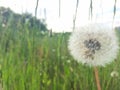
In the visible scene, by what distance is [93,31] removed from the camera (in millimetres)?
1902

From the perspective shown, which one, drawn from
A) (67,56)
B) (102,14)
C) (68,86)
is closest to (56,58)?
(67,56)

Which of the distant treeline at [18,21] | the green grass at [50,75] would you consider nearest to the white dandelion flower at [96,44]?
the green grass at [50,75]

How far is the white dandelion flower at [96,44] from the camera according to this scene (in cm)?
188

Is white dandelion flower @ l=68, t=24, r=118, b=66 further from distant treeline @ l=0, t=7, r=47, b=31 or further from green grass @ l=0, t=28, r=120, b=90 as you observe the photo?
Answer: distant treeline @ l=0, t=7, r=47, b=31

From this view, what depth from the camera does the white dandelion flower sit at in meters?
1.88

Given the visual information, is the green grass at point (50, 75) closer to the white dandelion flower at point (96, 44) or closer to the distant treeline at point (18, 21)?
the distant treeline at point (18, 21)

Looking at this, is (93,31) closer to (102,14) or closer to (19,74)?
(19,74)

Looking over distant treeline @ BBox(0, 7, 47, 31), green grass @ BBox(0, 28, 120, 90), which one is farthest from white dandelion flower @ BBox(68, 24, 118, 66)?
distant treeline @ BBox(0, 7, 47, 31)

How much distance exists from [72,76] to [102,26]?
3.03 feet

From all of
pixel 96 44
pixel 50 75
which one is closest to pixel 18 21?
pixel 50 75

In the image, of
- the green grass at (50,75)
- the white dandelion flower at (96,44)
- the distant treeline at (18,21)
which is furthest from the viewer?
the distant treeline at (18,21)

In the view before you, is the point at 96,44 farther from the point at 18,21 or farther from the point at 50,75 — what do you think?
the point at 18,21

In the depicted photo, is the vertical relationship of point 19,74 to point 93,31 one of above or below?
below

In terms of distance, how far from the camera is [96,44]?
75.0 inches
